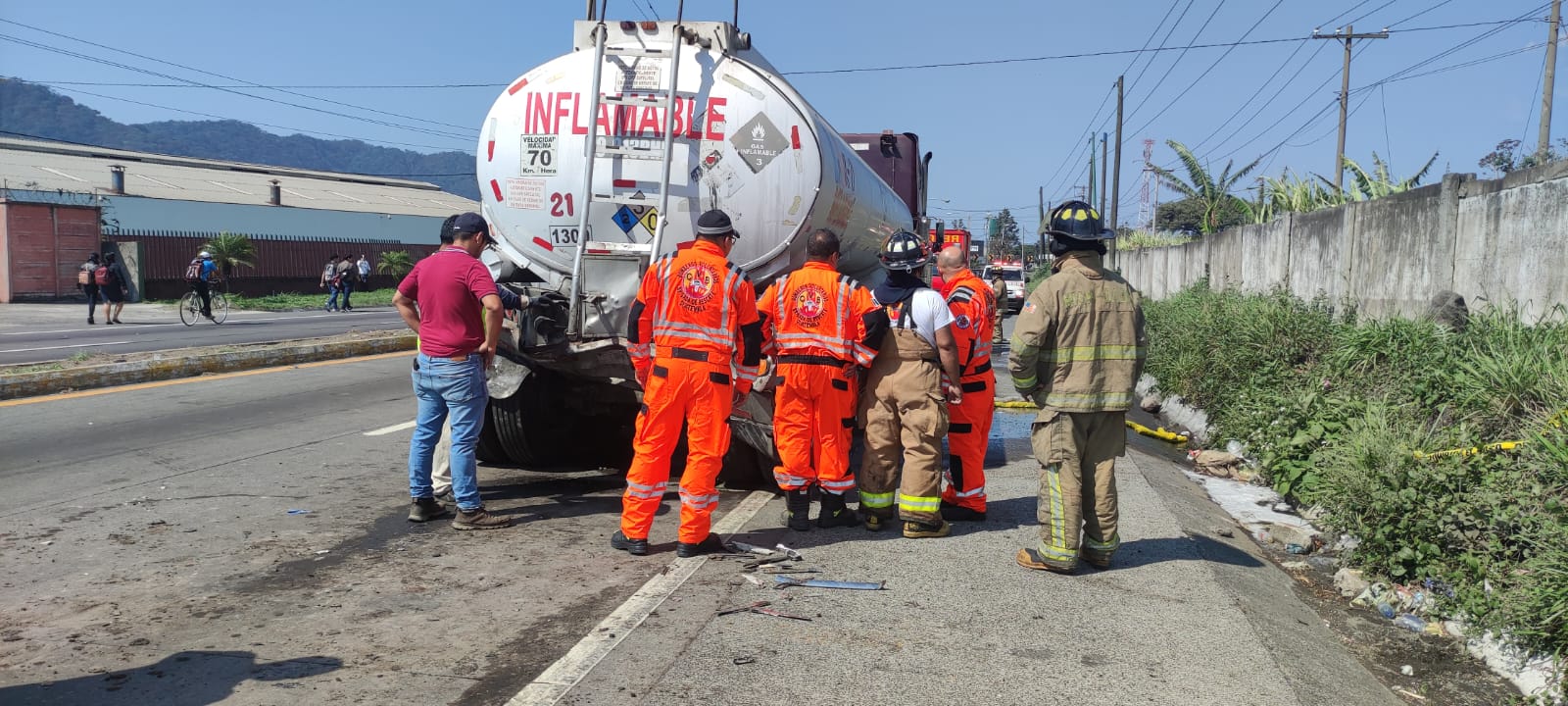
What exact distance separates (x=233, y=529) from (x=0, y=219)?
2894 centimetres

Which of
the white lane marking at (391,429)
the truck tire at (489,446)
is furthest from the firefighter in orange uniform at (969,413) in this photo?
the white lane marking at (391,429)

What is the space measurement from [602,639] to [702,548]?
137 centimetres

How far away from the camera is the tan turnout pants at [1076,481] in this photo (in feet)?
17.0

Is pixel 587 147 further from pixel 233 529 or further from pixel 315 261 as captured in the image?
pixel 315 261

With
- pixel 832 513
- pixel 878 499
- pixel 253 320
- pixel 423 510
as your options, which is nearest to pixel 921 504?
pixel 878 499

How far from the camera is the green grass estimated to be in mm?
4582

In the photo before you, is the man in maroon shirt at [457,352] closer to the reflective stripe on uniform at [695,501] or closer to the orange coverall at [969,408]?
the reflective stripe on uniform at [695,501]

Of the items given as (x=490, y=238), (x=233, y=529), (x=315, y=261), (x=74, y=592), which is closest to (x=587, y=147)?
(x=490, y=238)

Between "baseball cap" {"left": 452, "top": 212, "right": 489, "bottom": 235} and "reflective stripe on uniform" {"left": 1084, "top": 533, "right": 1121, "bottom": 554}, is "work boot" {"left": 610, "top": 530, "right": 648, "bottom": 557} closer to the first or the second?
"baseball cap" {"left": 452, "top": 212, "right": 489, "bottom": 235}

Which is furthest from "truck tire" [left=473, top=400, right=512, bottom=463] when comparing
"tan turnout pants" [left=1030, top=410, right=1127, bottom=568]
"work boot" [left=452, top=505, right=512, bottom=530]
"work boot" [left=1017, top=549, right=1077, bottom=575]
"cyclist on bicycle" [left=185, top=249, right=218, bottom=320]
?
"cyclist on bicycle" [left=185, top=249, right=218, bottom=320]

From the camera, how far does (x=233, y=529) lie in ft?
19.2

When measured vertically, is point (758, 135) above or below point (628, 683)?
above

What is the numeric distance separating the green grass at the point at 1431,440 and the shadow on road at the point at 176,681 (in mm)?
4598

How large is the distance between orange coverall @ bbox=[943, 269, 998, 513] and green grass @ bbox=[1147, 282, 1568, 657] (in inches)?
79.0
